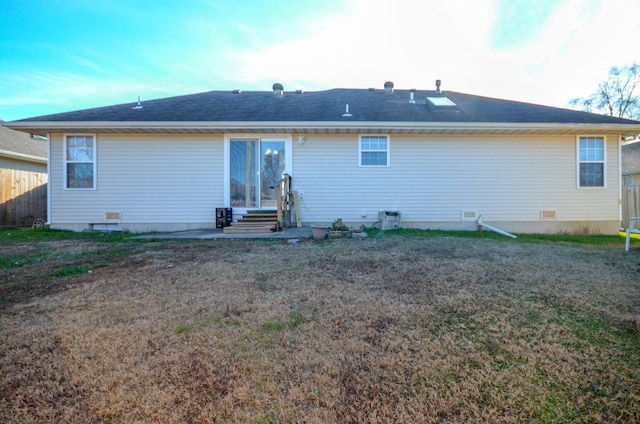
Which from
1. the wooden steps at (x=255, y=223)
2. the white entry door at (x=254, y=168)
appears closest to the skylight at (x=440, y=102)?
the white entry door at (x=254, y=168)

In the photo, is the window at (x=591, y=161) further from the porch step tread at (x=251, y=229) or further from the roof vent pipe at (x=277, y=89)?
the roof vent pipe at (x=277, y=89)

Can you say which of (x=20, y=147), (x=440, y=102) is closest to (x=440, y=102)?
(x=440, y=102)

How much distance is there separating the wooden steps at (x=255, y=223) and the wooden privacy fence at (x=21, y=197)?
8482mm

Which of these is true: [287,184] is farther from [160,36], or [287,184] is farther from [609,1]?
[609,1]

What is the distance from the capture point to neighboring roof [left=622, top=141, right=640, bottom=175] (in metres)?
14.0

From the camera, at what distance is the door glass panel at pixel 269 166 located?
28.2 ft

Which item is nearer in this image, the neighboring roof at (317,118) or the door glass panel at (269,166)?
the neighboring roof at (317,118)

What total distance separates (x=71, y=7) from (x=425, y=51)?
10778mm

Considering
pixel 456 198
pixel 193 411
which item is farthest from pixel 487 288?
pixel 456 198

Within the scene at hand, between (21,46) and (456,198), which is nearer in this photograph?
(456,198)

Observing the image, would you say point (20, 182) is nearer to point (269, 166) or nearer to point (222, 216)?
point (222, 216)

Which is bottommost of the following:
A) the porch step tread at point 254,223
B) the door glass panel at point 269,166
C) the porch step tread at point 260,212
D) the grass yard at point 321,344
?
the grass yard at point 321,344

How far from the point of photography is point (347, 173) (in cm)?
848

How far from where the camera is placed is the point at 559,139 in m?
8.45
